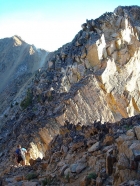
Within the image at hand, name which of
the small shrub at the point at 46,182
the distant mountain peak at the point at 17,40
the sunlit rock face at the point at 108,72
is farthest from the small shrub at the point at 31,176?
the distant mountain peak at the point at 17,40

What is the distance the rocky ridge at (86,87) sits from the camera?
17.6 m

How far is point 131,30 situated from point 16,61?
40456 millimetres

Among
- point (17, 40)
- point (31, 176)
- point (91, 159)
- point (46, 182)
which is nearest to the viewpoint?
point (91, 159)

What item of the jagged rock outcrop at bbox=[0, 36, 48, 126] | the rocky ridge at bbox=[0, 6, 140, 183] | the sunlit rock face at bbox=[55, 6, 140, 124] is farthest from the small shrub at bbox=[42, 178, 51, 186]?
the jagged rock outcrop at bbox=[0, 36, 48, 126]

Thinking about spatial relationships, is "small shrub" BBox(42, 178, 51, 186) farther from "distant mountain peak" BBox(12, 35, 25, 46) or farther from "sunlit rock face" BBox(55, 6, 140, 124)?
"distant mountain peak" BBox(12, 35, 25, 46)

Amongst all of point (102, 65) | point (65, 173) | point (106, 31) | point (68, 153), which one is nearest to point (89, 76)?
point (102, 65)

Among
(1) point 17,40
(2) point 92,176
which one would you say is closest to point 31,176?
(2) point 92,176

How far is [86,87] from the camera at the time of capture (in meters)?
20.5

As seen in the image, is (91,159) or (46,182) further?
(46,182)

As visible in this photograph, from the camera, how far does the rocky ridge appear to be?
17.6m

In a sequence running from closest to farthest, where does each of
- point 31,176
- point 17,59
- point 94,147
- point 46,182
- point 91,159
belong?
point 91,159, point 46,182, point 94,147, point 31,176, point 17,59

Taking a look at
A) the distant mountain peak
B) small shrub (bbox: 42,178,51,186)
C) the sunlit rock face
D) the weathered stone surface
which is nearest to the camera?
small shrub (bbox: 42,178,51,186)

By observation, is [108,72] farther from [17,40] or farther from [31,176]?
[17,40]

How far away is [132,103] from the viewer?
24.5 m
